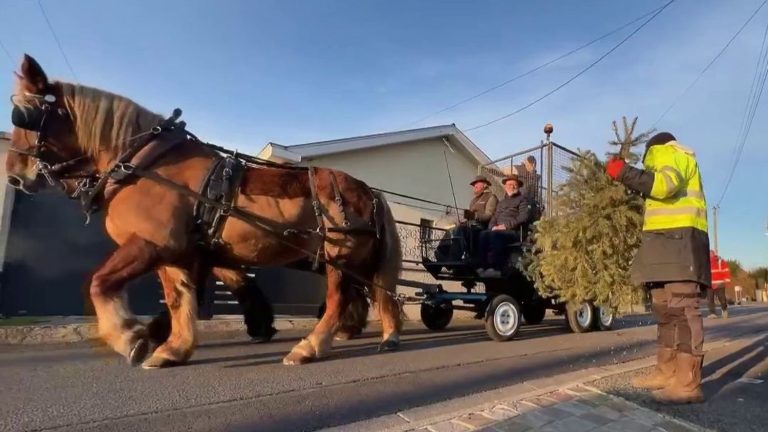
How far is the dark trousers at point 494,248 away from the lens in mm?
6977

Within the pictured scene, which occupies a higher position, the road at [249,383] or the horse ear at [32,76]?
the horse ear at [32,76]

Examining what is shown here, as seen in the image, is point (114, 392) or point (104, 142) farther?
point (104, 142)

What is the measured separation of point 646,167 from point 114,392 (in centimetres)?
414

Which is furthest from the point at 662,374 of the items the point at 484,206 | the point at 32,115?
the point at 32,115

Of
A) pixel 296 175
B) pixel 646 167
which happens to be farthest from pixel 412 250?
pixel 646 167

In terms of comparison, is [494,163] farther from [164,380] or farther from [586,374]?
[164,380]

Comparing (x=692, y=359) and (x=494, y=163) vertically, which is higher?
(x=494, y=163)

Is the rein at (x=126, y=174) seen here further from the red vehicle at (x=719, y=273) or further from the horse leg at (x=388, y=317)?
the red vehicle at (x=719, y=273)

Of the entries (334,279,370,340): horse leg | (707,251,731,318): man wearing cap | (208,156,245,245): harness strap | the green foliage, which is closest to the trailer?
(334,279,370,340): horse leg

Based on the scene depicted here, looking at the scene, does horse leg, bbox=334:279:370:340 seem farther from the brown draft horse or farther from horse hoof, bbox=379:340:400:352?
the brown draft horse

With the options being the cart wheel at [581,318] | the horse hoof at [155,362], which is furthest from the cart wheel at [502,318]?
Answer: the horse hoof at [155,362]

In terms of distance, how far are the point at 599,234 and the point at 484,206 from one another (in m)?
3.77

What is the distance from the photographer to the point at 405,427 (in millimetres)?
2715

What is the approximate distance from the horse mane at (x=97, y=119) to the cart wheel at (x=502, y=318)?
4.74 metres
